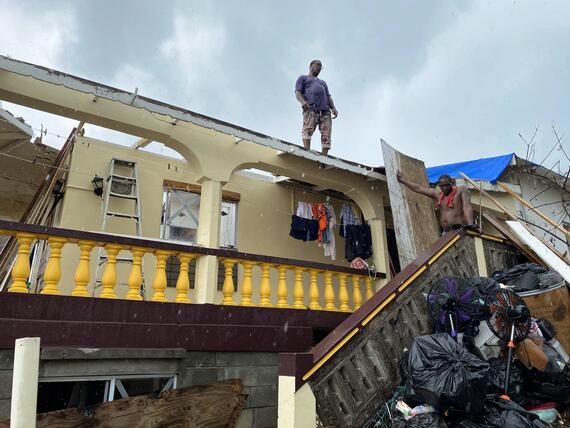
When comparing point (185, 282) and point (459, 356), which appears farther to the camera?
point (185, 282)

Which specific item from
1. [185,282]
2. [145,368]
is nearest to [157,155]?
[185,282]

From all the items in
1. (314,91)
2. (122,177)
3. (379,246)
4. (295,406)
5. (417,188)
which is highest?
(314,91)

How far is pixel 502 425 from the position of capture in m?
3.44

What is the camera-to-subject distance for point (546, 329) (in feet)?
15.8

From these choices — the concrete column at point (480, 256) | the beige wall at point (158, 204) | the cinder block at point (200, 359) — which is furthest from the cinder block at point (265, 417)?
the beige wall at point (158, 204)

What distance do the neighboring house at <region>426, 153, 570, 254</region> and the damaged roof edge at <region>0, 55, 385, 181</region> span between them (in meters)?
3.02

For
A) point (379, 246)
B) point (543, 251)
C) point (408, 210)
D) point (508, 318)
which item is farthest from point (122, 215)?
point (543, 251)

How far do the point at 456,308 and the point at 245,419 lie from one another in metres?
2.64

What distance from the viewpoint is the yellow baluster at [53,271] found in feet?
15.6

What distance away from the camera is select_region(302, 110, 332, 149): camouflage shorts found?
8.81m

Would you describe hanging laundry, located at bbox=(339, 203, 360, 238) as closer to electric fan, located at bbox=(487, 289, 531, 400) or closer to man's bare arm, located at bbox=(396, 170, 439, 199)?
man's bare arm, located at bbox=(396, 170, 439, 199)

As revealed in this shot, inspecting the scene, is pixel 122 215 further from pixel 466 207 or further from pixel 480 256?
pixel 480 256

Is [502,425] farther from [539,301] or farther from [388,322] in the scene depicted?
[539,301]

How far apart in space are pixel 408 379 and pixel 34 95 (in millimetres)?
5398
